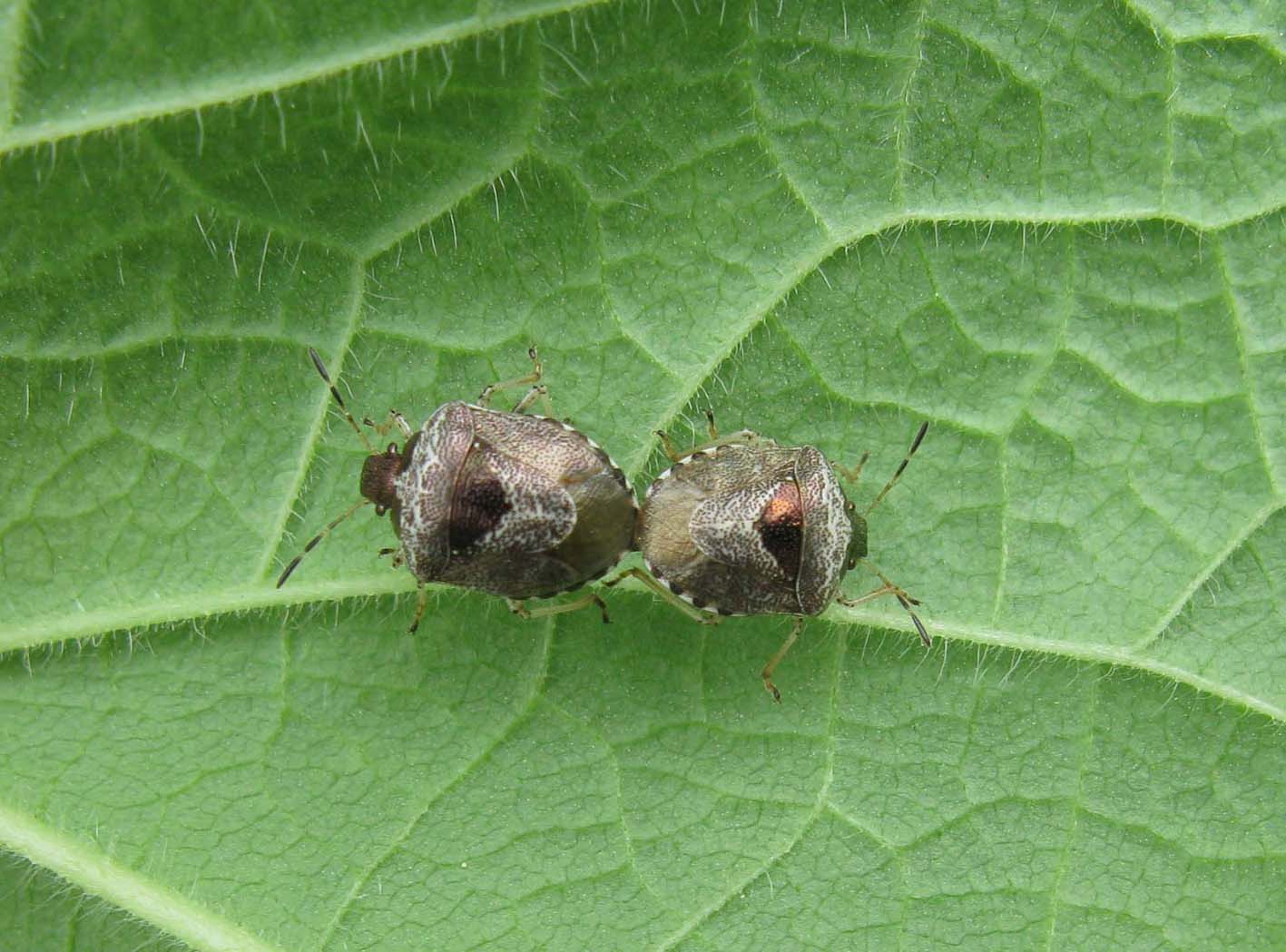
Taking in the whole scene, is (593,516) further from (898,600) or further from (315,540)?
(898,600)

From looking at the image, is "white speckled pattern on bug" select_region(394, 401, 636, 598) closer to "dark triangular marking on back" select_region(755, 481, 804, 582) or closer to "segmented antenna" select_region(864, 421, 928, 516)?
"dark triangular marking on back" select_region(755, 481, 804, 582)

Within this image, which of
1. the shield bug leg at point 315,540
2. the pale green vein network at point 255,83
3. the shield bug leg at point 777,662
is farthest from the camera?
the shield bug leg at point 777,662

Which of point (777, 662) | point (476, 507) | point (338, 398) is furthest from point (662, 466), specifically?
point (338, 398)

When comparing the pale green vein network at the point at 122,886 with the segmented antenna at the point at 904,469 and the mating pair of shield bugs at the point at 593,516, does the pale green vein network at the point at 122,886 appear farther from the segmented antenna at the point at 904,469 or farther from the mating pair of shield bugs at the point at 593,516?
the segmented antenna at the point at 904,469

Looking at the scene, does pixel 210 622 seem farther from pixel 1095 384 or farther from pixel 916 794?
pixel 1095 384

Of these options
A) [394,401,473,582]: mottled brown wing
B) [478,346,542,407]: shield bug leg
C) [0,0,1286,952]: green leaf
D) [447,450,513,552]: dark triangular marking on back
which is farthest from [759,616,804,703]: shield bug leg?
[478,346,542,407]: shield bug leg

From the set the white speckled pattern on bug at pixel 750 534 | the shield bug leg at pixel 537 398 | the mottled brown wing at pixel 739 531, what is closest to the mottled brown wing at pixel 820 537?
the white speckled pattern on bug at pixel 750 534
